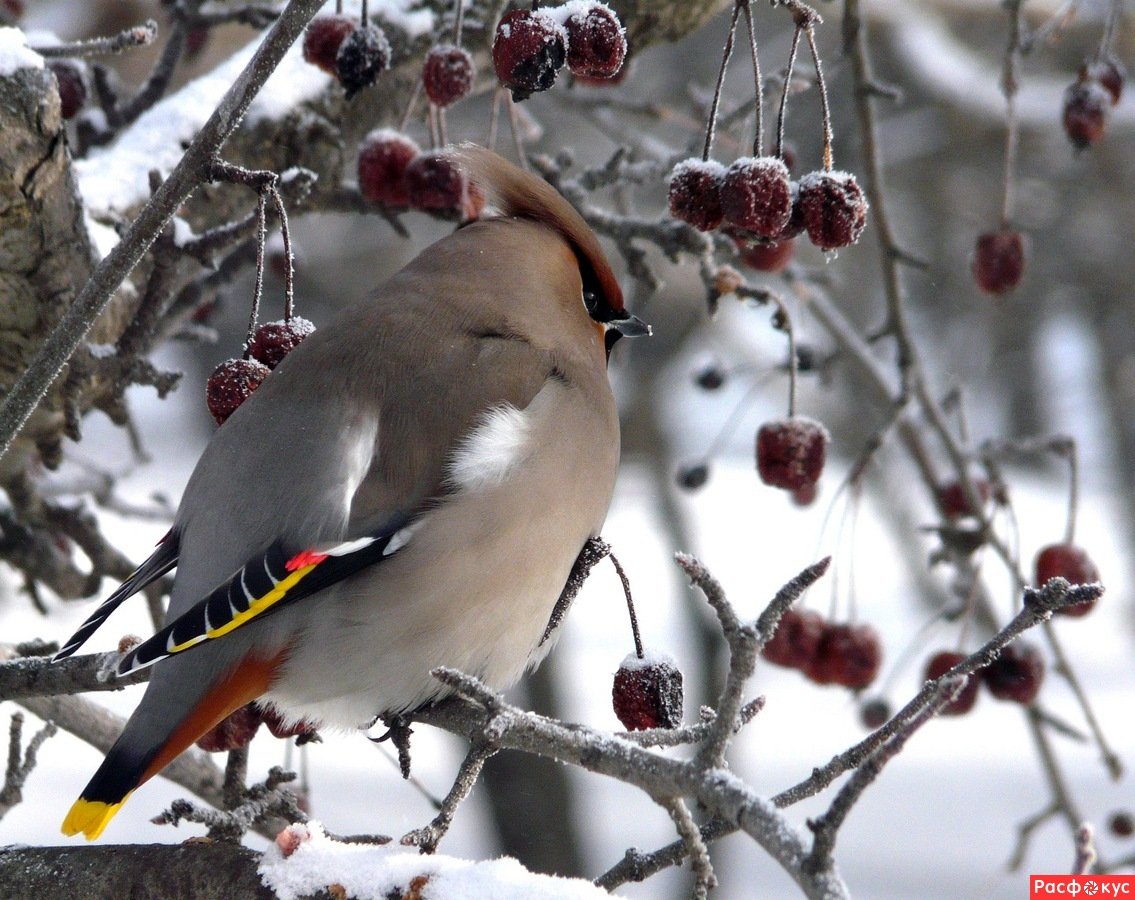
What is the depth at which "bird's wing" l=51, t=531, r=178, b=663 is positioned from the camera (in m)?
1.82

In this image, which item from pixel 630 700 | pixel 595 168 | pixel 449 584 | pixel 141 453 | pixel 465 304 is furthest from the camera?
pixel 141 453

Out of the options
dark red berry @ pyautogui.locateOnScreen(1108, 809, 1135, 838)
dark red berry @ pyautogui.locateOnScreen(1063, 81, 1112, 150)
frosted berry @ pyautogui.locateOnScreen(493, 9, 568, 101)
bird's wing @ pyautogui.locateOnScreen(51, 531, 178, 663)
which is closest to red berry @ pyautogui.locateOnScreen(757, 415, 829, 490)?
dark red berry @ pyautogui.locateOnScreen(1063, 81, 1112, 150)

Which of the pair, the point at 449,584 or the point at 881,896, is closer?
the point at 449,584

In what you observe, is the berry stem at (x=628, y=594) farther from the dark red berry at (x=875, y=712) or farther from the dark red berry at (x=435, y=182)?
the dark red berry at (x=875, y=712)

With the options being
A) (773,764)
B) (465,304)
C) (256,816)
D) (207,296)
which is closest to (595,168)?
(465,304)

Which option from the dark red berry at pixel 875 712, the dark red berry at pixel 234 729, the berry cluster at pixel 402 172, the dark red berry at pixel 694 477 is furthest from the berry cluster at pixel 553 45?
the dark red berry at pixel 875 712

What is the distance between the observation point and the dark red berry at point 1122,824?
305 centimetres

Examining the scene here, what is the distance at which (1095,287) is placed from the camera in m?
7.72

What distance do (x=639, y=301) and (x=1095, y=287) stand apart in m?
5.65

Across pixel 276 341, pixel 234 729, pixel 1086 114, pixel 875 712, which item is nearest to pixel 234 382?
pixel 276 341

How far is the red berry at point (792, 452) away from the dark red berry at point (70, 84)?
1.34 m

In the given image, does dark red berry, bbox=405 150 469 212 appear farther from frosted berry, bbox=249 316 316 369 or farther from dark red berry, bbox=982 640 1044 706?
dark red berry, bbox=982 640 1044 706

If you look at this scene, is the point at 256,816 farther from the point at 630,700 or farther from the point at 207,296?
the point at 207,296

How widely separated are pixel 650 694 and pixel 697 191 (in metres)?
0.70
